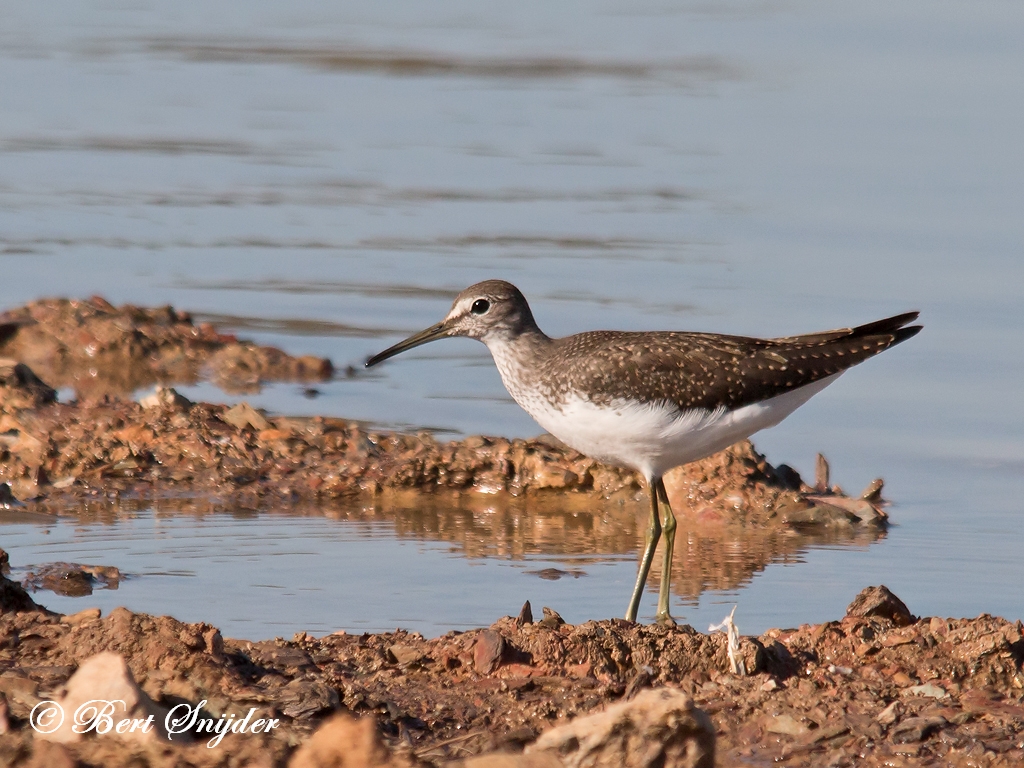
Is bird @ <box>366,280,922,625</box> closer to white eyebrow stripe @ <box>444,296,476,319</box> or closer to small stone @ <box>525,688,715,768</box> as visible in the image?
white eyebrow stripe @ <box>444,296,476,319</box>

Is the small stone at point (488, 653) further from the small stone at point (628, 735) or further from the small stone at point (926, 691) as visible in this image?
the small stone at point (926, 691)

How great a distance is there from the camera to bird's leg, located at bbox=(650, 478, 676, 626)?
6.83 metres

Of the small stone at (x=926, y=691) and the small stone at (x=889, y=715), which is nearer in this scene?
the small stone at (x=889, y=715)

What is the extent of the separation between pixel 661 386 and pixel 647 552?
0.79 m

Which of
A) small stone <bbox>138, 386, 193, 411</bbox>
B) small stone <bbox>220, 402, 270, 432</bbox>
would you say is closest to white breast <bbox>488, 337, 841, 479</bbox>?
small stone <bbox>220, 402, 270, 432</bbox>

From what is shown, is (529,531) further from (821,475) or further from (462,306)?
(821,475)

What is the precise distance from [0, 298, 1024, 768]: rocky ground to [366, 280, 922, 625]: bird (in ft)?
2.24

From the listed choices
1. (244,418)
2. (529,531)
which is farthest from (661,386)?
(244,418)

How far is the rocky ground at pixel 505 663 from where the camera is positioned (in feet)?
14.4

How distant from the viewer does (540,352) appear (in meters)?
7.84

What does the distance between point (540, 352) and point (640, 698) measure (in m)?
3.71

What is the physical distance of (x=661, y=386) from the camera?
289 inches

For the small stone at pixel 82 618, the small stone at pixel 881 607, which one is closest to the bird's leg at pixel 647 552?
the small stone at pixel 881 607

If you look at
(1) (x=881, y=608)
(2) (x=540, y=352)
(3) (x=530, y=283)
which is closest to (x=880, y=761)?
(1) (x=881, y=608)
